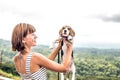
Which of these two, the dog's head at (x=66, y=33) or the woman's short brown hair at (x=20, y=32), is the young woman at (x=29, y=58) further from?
the dog's head at (x=66, y=33)

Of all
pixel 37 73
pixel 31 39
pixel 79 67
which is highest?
pixel 31 39

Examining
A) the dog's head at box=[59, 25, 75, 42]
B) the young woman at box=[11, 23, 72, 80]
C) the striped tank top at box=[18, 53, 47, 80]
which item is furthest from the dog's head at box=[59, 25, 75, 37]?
the striped tank top at box=[18, 53, 47, 80]

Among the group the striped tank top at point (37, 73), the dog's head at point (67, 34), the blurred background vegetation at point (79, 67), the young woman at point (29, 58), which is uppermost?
the dog's head at point (67, 34)

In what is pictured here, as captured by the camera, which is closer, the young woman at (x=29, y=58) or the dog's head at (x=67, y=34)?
the young woman at (x=29, y=58)

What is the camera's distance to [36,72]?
5.82 feet

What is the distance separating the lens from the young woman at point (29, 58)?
1.69 meters

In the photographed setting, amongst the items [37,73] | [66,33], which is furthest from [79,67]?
[37,73]

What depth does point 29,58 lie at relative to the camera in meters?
1.76

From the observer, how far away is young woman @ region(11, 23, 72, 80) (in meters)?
1.69

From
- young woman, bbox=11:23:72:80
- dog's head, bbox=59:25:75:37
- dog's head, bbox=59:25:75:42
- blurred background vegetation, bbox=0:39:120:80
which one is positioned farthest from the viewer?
blurred background vegetation, bbox=0:39:120:80

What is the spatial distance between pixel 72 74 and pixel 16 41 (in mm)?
2092

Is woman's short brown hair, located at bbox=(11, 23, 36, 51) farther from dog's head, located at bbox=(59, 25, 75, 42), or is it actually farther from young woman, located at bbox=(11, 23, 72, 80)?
dog's head, located at bbox=(59, 25, 75, 42)

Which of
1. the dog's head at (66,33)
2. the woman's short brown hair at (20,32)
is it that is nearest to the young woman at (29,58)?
the woman's short brown hair at (20,32)

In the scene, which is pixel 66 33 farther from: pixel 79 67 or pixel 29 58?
pixel 79 67
